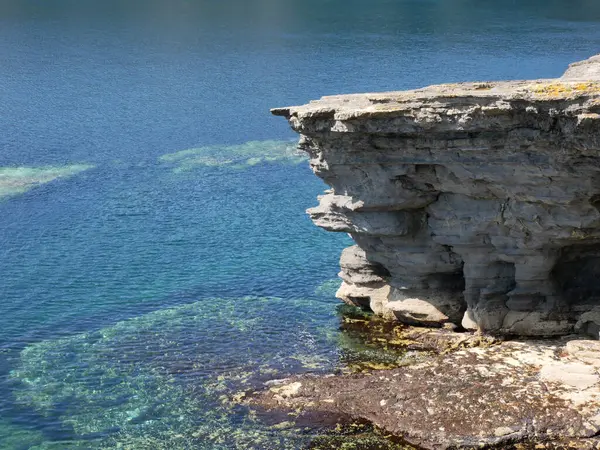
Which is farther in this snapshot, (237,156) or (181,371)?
(237,156)

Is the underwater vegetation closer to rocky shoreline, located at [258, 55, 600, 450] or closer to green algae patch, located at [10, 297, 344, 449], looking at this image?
green algae patch, located at [10, 297, 344, 449]

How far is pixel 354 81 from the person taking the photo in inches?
3580

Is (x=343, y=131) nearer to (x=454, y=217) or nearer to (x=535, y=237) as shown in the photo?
(x=454, y=217)

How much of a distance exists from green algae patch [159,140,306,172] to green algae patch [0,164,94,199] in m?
7.35

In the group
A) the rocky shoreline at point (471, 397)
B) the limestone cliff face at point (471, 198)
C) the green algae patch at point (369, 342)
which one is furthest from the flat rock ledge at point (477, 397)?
the limestone cliff face at point (471, 198)

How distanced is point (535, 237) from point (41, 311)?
82.7 feet

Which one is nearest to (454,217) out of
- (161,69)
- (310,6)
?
(161,69)

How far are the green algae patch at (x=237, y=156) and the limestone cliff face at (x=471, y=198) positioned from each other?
29.9 metres

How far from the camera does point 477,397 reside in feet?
106

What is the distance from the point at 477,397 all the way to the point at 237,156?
44806 millimetres

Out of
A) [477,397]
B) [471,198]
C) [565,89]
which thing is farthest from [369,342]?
[565,89]

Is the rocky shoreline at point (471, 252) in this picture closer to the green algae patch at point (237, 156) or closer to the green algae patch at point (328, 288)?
the green algae patch at point (328, 288)

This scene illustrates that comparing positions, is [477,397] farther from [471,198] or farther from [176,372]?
[176,372]

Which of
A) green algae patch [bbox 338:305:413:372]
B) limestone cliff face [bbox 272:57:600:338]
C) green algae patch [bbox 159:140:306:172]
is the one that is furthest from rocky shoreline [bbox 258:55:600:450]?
green algae patch [bbox 159:140:306:172]
